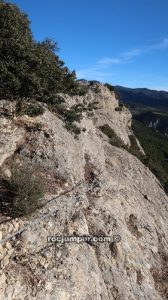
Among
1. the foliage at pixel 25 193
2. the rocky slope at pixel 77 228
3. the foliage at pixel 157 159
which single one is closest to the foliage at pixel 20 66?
the rocky slope at pixel 77 228

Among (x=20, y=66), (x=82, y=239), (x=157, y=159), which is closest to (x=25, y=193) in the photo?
(x=82, y=239)

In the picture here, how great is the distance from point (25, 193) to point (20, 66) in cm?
871

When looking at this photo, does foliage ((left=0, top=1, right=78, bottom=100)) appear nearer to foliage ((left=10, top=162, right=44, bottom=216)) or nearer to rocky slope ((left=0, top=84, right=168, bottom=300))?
rocky slope ((left=0, top=84, right=168, bottom=300))

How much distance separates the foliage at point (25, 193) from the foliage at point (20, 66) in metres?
6.87

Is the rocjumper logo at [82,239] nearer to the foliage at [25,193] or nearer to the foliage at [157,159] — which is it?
the foliage at [25,193]

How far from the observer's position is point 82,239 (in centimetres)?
1540

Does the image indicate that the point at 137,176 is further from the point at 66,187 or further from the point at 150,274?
the point at 66,187

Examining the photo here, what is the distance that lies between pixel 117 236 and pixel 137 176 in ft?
42.3

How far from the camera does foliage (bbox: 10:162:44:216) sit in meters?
13.7

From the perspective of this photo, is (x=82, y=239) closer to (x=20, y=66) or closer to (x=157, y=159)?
(x=20, y=66)

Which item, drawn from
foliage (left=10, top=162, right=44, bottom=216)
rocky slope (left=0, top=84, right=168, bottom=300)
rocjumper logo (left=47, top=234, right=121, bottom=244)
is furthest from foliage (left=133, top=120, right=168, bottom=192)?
foliage (left=10, top=162, right=44, bottom=216)

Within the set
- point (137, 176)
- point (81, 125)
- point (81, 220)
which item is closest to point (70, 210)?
point (81, 220)

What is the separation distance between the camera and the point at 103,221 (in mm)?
18234

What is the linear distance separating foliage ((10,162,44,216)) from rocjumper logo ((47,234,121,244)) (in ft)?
5.00
